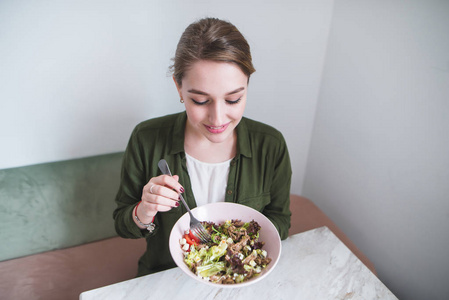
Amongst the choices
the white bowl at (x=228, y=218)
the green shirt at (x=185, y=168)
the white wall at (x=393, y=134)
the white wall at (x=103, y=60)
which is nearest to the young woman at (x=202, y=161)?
the green shirt at (x=185, y=168)

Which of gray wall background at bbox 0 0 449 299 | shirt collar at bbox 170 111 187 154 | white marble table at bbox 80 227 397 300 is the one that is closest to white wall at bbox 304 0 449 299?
gray wall background at bbox 0 0 449 299

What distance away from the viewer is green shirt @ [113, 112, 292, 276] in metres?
1.25

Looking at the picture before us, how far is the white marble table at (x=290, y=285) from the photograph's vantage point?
1.02 m

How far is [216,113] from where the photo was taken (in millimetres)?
991

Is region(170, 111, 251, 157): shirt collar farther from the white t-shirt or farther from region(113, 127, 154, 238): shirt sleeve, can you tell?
region(113, 127, 154, 238): shirt sleeve

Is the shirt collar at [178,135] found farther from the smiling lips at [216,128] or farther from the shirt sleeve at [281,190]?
the shirt sleeve at [281,190]

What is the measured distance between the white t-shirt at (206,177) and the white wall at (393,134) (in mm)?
904

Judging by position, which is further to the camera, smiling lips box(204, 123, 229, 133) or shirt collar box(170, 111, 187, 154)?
shirt collar box(170, 111, 187, 154)

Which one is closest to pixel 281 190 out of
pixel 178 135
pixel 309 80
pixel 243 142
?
pixel 243 142

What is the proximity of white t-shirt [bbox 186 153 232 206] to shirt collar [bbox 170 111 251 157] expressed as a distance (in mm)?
60

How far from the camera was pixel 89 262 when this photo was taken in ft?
5.42

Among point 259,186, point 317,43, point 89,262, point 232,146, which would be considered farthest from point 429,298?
point 89,262

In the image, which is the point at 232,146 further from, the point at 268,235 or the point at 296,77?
the point at 296,77

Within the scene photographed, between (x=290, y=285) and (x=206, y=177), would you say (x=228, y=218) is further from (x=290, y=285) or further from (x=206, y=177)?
(x=290, y=285)
